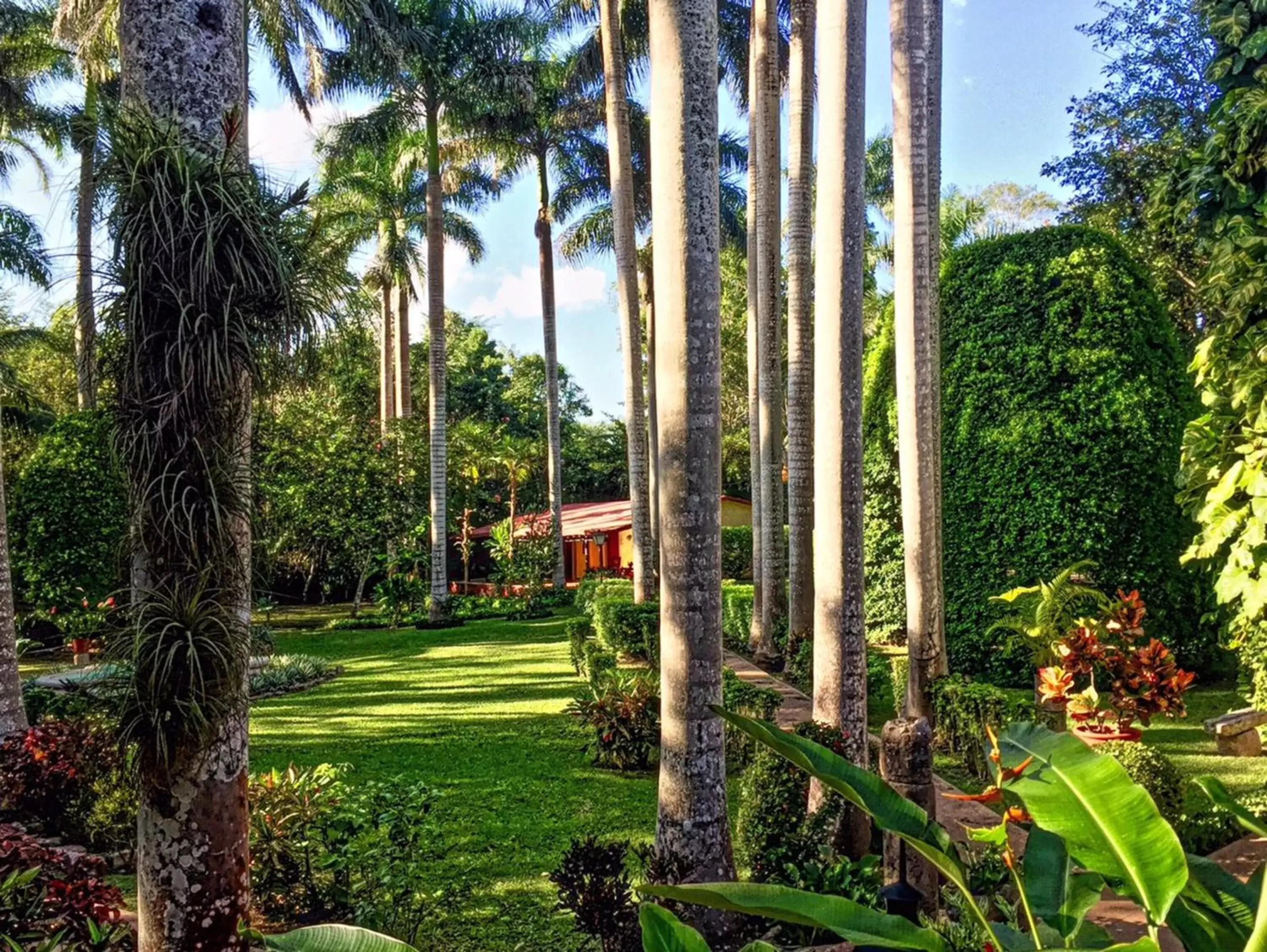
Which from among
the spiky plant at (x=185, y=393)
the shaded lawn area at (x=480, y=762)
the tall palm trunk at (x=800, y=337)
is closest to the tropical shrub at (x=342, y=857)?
the shaded lawn area at (x=480, y=762)

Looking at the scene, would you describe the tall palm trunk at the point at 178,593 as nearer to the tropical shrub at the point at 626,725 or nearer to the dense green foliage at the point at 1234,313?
the tropical shrub at the point at 626,725

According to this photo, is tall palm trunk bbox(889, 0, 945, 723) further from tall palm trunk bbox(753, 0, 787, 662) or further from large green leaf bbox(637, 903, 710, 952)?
large green leaf bbox(637, 903, 710, 952)

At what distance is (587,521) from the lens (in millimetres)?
31812

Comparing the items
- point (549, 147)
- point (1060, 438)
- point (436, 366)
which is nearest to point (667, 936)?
point (1060, 438)

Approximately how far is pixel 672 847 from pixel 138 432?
3.03m

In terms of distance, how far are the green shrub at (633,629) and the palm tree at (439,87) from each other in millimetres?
7796

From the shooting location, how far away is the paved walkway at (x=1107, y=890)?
4434 mm

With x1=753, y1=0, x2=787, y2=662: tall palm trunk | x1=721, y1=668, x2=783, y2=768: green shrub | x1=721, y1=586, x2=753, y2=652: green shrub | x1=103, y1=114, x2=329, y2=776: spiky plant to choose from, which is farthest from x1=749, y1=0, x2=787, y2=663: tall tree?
x1=103, y1=114, x2=329, y2=776: spiky plant

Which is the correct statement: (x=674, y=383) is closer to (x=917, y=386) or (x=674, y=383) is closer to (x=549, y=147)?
(x=917, y=386)

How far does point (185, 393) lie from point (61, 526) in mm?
16137

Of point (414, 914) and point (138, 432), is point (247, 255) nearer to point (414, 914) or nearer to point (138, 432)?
point (138, 432)

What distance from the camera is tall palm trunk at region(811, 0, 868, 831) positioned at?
625 cm

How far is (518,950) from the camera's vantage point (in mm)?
4668

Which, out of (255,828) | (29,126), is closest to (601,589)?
(255,828)
